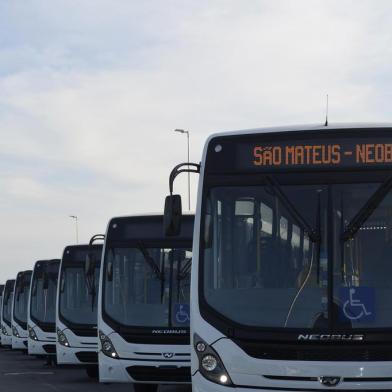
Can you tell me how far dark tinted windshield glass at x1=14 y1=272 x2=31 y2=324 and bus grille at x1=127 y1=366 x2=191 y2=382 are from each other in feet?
66.2

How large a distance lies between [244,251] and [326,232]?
783 millimetres

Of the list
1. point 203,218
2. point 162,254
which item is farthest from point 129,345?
point 203,218

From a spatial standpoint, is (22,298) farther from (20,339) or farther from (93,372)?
(93,372)

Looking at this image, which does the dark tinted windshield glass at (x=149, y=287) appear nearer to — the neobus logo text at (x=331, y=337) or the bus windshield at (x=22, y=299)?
the neobus logo text at (x=331, y=337)

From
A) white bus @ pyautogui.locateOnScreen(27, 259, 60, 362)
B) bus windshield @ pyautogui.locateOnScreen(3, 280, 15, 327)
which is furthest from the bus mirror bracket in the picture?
bus windshield @ pyautogui.locateOnScreen(3, 280, 15, 327)

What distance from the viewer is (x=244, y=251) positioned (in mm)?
9820

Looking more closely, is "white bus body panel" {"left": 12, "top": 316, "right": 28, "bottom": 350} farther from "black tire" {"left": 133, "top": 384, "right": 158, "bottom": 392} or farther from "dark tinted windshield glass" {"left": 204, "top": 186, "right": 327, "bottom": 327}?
"dark tinted windshield glass" {"left": 204, "top": 186, "right": 327, "bottom": 327}

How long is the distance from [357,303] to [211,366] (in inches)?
54.1

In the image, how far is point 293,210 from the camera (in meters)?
9.64

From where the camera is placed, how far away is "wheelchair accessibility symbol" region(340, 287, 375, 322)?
30.3ft

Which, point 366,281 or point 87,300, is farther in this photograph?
point 87,300

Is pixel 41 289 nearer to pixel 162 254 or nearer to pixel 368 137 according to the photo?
pixel 162 254

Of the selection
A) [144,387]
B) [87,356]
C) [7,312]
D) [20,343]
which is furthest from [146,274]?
[7,312]

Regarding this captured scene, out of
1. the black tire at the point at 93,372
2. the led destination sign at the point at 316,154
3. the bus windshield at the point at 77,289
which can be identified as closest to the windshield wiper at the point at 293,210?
the led destination sign at the point at 316,154
